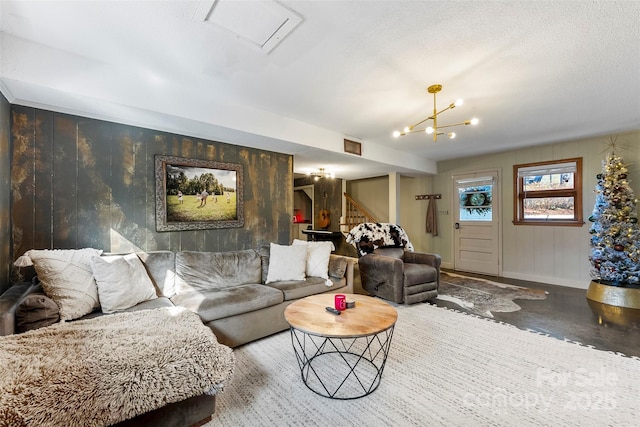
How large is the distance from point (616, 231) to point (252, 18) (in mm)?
5062

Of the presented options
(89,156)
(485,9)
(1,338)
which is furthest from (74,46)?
(485,9)

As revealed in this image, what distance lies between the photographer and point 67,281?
200 centimetres

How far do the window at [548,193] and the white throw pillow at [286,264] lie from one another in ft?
14.4

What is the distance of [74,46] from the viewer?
1.98 meters

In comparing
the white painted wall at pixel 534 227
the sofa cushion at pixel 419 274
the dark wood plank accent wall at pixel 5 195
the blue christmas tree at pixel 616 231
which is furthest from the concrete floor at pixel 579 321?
the dark wood plank accent wall at pixel 5 195

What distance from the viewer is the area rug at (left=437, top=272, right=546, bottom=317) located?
3473mm

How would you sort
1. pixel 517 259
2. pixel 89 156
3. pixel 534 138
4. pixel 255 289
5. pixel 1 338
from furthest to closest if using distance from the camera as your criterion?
1. pixel 517 259
2. pixel 534 138
3. pixel 255 289
4. pixel 89 156
5. pixel 1 338

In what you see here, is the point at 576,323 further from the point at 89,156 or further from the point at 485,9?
the point at 89,156

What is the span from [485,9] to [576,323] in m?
3.33

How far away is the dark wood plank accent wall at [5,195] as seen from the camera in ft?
6.70

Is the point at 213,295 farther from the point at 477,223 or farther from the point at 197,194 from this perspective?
the point at 477,223

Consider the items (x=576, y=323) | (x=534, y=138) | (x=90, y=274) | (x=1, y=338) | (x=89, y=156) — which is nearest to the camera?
(x=1, y=338)

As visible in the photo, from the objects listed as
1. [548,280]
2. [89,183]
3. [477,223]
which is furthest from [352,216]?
[89,183]

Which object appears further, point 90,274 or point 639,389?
point 90,274
